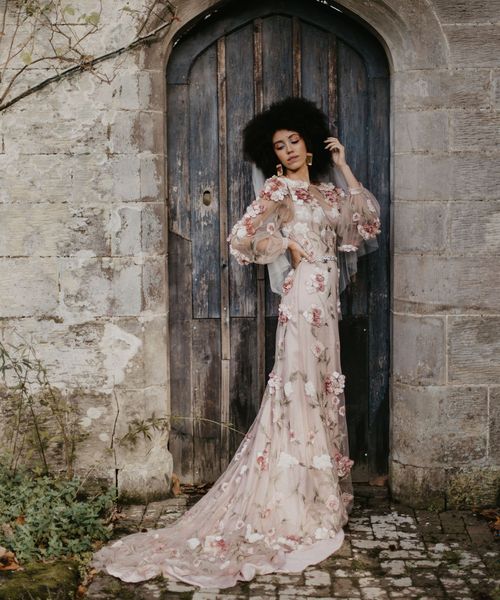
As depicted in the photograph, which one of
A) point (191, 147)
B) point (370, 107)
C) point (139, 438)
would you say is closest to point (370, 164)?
point (370, 107)

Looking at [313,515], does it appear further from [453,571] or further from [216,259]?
[216,259]

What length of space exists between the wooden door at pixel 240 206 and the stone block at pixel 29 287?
745 millimetres

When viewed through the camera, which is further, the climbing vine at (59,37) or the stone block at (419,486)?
the stone block at (419,486)

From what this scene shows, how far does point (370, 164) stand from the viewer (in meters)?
5.71

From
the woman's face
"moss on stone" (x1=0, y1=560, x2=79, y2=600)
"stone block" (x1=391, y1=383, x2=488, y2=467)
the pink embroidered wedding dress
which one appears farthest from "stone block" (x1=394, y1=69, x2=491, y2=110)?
"moss on stone" (x1=0, y1=560, x2=79, y2=600)

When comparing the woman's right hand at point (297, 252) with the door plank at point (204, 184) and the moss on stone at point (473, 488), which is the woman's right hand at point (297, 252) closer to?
the door plank at point (204, 184)

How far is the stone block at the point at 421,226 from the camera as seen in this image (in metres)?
5.36

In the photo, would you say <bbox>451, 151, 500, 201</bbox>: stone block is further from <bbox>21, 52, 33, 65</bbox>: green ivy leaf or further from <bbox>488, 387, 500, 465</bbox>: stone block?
<bbox>21, 52, 33, 65</bbox>: green ivy leaf

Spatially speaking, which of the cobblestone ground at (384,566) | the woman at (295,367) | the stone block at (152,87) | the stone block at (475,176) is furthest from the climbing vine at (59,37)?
the cobblestone ground at (384,566)

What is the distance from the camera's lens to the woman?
16.3 feet

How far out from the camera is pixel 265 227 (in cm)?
515

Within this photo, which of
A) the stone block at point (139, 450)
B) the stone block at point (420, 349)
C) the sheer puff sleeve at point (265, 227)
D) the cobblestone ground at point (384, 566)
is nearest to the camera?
→ the cobblestone ground at point (384, 566)

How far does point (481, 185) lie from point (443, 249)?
1.36ft

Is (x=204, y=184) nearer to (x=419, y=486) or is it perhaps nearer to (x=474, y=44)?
(x=474, y=44)
